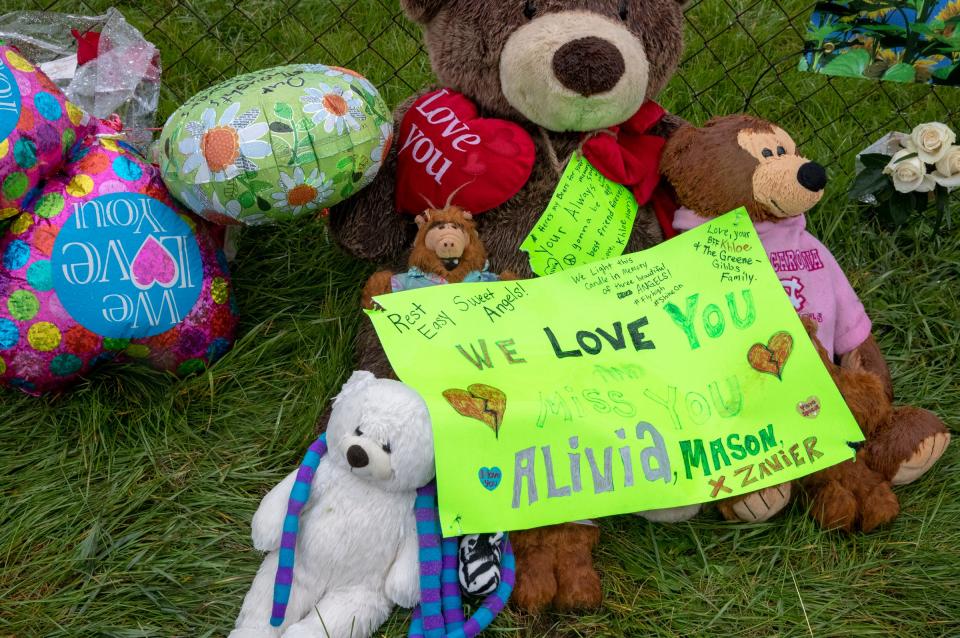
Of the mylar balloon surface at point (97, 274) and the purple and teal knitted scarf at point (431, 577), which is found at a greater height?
the mylar balloon surface at point (97, 274)

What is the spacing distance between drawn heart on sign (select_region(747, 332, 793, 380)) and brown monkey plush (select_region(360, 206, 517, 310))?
0.43m

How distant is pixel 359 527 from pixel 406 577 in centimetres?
10

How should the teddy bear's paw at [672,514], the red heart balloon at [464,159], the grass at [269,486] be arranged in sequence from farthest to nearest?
the red heart balloon at [464,159], the teddy bear's paw at [672,514], the grass at [269,486]

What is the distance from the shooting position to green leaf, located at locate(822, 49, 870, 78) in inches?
75.7

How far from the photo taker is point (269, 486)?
1515 mm

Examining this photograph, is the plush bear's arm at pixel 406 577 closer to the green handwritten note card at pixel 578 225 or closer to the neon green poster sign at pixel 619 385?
the neon green poster sign at pixel 619 385

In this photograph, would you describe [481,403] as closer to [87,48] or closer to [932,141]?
[932,141]

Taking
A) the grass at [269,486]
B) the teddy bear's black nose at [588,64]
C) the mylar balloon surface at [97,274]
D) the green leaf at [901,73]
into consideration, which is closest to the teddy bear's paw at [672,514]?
the grass at [269,486]

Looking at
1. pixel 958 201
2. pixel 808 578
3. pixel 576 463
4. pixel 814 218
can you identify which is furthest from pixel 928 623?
pixel 958 201

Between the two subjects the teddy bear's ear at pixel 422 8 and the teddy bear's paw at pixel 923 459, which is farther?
the teddy bear's ear at pixel 422 8

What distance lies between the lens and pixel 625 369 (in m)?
1.44

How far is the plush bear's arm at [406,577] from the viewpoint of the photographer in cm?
125

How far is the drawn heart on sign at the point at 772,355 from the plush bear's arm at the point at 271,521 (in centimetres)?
76

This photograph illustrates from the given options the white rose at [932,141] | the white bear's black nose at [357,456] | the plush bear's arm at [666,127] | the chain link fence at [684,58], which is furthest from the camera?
the chain link fence at [684,58]
